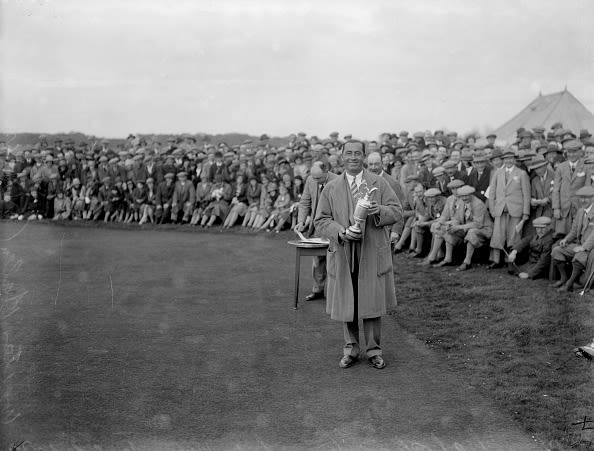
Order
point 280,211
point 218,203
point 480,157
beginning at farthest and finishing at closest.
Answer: point 218,203 < point 280,211 < point 480,157

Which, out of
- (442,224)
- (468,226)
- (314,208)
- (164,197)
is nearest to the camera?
(314,208)

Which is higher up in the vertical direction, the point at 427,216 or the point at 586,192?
the point at 586,192

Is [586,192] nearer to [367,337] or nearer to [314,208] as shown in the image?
[314,208]

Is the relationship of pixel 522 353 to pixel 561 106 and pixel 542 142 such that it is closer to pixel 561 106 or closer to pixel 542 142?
pixel 542 142

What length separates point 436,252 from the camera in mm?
11391

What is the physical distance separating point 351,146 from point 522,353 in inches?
106

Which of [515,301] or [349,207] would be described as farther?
[515,301]

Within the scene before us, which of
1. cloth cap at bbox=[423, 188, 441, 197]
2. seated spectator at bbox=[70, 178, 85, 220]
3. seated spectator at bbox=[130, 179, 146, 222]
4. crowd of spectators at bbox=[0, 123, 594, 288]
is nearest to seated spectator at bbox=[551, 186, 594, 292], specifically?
crowd of spectators at bbox=[0, 123, 594, 288]

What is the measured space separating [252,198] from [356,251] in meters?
11.7

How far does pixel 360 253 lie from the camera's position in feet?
18.9

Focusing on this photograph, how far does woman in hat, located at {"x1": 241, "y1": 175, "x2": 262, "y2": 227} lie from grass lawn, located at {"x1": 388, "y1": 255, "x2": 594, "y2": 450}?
732cm

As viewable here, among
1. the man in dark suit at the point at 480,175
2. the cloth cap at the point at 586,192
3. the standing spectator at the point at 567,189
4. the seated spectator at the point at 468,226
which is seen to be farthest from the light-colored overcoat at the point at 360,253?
the man in dark suit at the point at 480,175

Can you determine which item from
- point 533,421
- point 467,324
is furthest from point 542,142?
point 533,421

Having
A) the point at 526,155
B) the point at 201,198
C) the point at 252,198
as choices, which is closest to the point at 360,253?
the point at 526,155
